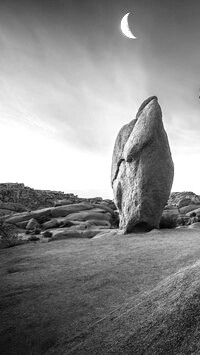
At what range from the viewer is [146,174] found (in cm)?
1752

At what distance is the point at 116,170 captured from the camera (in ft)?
70.2

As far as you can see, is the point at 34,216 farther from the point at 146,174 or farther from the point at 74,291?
the point at 74,291

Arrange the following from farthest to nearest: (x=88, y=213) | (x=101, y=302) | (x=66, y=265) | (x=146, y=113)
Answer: (x=88, y=213)
(x=146, y=113)
(x=66, y=265)
(x=101, y=302)

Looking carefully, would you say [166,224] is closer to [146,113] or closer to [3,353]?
[146,113]

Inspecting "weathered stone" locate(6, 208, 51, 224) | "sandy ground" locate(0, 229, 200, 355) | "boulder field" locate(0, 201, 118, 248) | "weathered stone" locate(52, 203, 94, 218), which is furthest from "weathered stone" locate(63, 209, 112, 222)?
"sandy ground" locate(0, 229, 200, 355)

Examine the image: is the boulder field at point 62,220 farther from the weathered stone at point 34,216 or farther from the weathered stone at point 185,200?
the weathered stone at point 185,200

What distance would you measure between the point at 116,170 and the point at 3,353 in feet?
57.4

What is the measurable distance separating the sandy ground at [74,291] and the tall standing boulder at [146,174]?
5780mm

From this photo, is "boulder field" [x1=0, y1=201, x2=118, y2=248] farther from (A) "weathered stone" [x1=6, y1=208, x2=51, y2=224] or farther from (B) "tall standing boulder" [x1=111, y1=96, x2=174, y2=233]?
(B) "tall standing boulder" [x1=111, y1=96, x2=174, y2=233]

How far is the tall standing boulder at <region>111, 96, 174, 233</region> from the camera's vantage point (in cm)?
1741

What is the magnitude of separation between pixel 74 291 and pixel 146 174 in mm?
11742

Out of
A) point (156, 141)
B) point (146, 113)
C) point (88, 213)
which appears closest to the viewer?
point (156, 141)

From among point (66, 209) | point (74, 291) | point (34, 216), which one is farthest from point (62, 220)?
point (74, 291)

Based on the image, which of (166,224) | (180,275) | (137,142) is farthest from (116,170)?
(180,275)
